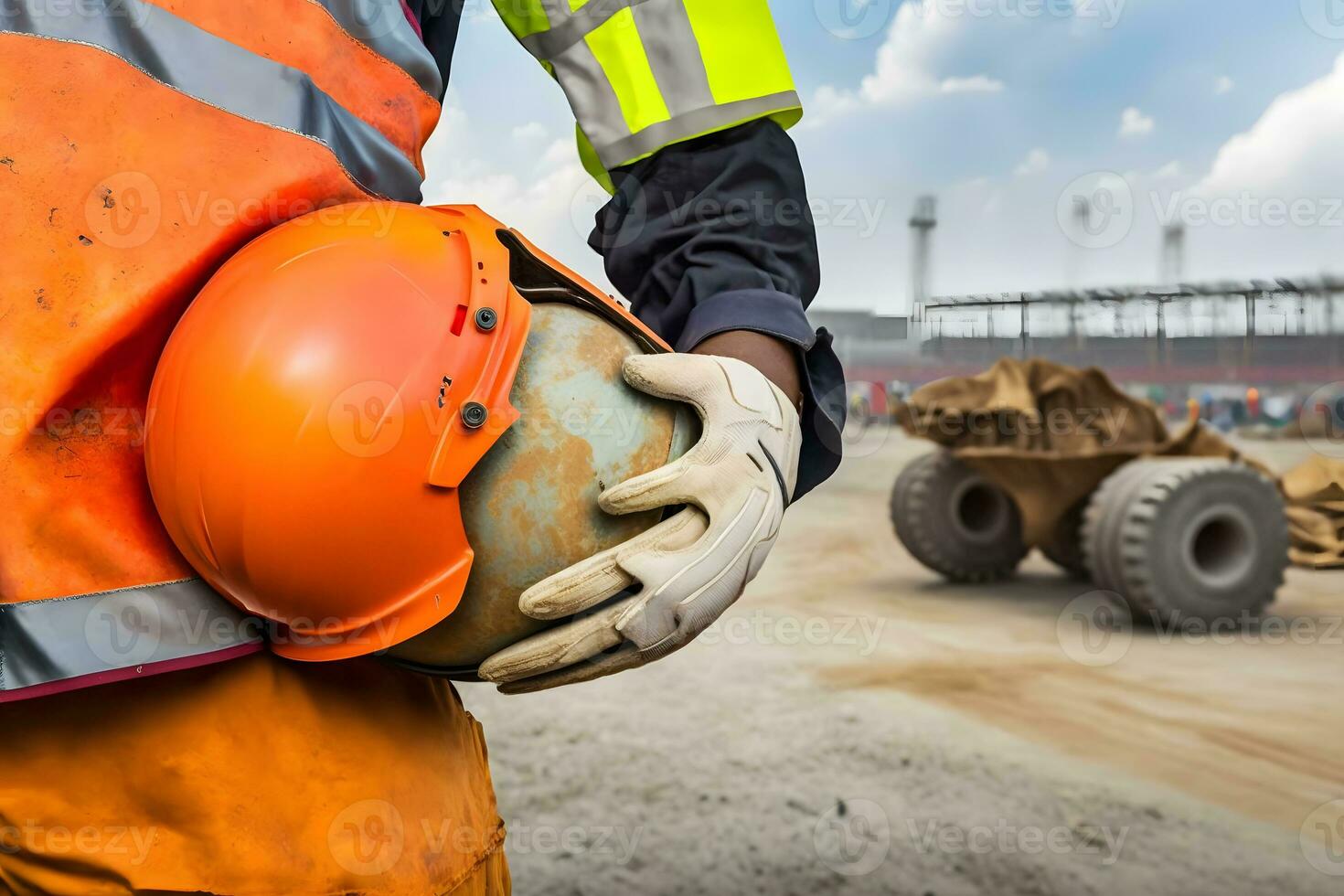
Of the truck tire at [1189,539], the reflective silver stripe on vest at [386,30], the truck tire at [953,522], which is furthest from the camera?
the truck tire at [953,522]

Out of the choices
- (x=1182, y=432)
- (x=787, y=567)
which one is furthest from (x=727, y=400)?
(x=787, y=567)

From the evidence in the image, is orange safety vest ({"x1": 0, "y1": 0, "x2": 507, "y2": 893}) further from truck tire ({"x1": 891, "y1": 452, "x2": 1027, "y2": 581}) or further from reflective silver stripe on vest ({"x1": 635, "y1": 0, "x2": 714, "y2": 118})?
truck tire ({"x1": 891, "y1": 452, "x2": 1027, "y2": 581})

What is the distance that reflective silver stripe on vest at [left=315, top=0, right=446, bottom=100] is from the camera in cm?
121

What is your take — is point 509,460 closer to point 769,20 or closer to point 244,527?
point 244,527

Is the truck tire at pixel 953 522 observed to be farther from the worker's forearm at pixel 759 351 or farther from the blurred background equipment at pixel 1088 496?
the worker's forearm at pixel 759 351

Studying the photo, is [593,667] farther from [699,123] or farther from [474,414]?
[699,123]

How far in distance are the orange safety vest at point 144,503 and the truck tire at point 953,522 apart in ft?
19.1

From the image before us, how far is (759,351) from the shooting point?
138cm

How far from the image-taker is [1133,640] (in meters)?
5.28

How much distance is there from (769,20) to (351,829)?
1.21 meters

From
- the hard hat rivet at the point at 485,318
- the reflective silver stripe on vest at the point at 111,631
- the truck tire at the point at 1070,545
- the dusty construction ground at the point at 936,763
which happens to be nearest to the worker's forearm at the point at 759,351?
the hard hat rivet at the point at 485,318

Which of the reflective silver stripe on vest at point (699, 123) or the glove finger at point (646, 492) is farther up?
the reflective silver stripe on vest at point (699, 123)

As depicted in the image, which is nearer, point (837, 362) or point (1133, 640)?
point (837, 362)

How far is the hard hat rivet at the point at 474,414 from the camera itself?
105cm
